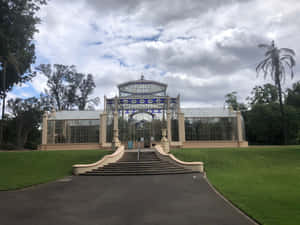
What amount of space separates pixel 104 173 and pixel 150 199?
24.7 ft

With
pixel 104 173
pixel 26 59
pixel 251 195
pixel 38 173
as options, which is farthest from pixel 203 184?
pixel 26 59

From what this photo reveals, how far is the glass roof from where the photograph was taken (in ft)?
101

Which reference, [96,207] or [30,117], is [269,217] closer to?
[96,207]

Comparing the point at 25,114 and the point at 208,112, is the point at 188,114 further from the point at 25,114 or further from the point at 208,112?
the point at 25,114

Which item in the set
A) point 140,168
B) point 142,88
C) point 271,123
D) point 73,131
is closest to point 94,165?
point 140,168

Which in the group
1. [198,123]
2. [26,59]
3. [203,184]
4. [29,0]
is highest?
[29,0]

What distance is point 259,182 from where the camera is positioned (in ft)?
38.5

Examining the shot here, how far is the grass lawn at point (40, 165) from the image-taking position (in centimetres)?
1450

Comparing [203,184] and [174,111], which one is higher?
[174,111]

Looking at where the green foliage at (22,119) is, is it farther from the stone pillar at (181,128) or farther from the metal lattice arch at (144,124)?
the stone pillar at (181,128)

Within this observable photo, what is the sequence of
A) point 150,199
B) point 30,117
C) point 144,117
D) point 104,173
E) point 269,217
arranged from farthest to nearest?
point 30,117 < point 144,117 < point 104,173 < point 150,199 < point 269,217

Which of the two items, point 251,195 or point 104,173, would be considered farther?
point 104,173

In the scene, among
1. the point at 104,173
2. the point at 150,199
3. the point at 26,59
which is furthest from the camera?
the point at 26,59

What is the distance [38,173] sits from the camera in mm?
15750
